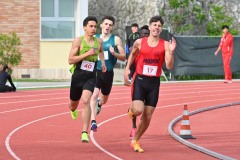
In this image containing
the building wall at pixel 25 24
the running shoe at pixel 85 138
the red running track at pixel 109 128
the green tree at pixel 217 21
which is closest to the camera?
the red running track at pixel 109 128

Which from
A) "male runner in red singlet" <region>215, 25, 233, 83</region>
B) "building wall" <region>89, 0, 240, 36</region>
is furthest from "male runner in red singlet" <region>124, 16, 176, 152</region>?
"building wall" <region>89, 0, 240, 36</region>

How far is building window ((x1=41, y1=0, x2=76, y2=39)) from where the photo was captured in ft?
121

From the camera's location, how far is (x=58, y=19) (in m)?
36.9

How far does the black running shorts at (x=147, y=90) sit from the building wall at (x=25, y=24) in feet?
72.3

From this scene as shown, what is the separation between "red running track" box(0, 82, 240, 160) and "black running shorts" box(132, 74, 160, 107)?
2.51 feet

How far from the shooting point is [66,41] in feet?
120

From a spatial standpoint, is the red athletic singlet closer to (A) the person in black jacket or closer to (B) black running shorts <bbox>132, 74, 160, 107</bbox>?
(B) black running shorts <bbox>132, 74, 160, 107</bbox>

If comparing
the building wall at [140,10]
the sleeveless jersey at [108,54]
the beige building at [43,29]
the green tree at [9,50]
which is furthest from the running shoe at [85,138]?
the building wall at [140,10]

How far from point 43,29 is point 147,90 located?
75.6 ft

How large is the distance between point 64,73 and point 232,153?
2288 cm

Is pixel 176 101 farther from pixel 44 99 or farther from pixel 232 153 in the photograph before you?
pixel 232 153

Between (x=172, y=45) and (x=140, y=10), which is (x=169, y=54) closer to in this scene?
(x=172, y=45)

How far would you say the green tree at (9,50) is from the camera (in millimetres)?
32219

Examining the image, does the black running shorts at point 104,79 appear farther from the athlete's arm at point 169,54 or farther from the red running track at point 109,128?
the athlete's arm at point 169,54
